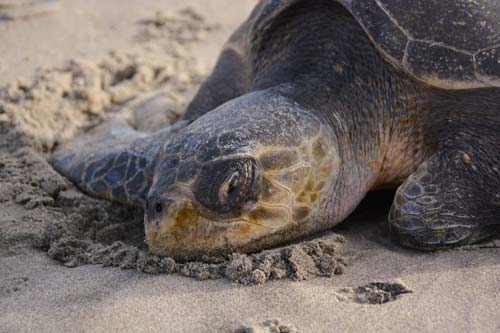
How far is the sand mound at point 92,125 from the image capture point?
2336 millimetres

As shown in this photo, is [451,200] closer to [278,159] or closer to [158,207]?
[278,159]

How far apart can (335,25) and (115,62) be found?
79.4 inches

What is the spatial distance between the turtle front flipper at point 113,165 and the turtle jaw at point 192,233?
0.39 m

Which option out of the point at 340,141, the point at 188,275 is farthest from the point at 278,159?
the point at 188,275

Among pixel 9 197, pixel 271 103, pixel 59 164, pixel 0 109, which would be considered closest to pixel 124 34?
pixel 0 109

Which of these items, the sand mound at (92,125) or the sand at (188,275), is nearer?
the sand at (188,275)

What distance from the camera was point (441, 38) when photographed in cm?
261

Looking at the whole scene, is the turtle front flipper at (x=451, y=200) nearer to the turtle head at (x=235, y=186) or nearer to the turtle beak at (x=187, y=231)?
the turtle head at (x=235, y=186)

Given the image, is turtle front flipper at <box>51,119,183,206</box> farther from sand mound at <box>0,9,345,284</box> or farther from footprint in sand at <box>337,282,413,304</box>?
footprint in sand at <box>337,282,413,304</box>

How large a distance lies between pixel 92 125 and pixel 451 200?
84.3 inches

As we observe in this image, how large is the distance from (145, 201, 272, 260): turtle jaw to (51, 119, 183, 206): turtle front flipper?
1.28ft

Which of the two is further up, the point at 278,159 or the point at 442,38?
the point at 442,38

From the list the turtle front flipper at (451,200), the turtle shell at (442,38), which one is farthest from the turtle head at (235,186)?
the turtle shell at (442,38)

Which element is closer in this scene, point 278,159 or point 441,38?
point 278,159
